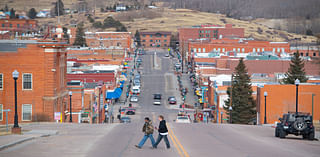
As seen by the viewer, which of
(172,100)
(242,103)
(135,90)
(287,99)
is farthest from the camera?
(135,90)

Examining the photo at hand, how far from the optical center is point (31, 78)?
1855 inches

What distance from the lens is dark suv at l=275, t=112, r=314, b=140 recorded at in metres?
29.7

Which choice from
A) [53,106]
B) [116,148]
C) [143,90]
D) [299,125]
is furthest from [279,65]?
[116,148]

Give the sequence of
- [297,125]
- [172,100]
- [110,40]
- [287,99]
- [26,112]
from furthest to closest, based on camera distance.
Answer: [110,40] < [172,100] < [287,99] < [26,112] < [297,125]

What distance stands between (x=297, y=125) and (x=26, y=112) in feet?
82.6

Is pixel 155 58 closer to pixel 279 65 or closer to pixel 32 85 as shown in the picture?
pixel 279 65

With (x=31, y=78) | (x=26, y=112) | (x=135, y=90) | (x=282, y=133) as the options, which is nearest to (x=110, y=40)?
(x=135, y=90)

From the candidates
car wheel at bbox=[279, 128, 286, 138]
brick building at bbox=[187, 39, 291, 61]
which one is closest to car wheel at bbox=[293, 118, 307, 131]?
car wheel at bbox=[279, 128, 286, 138]

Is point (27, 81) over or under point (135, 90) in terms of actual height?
over

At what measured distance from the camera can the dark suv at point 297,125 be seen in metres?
29.7

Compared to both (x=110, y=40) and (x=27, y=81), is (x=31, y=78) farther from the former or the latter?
(x=110, y=40)

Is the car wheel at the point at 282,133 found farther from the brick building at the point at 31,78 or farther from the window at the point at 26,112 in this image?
the window at the point at 26,112

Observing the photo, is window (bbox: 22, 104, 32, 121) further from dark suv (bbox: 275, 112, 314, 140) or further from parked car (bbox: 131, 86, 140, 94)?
parked car (bbox: 131, 86, 140, 94)

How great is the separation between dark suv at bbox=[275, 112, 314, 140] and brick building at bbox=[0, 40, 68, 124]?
75.2ft
